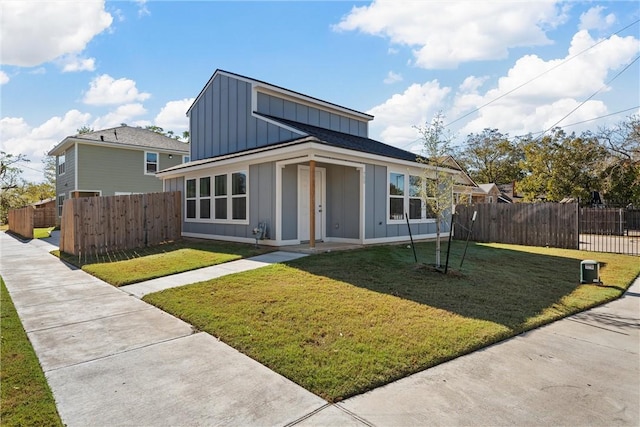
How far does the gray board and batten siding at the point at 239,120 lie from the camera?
12.6m

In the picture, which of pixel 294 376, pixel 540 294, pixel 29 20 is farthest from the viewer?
pixel 29 20

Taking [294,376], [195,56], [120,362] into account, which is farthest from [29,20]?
[294,376]

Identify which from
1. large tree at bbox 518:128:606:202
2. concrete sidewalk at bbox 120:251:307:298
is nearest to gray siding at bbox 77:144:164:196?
concrete sidewalk at bbox 120:251:307:298

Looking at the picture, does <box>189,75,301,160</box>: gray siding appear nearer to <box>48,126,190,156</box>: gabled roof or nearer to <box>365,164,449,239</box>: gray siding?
<box>365,164,449,239</box>: gray siding

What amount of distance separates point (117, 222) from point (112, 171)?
495 inches

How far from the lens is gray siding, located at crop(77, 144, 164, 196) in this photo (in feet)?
70.0

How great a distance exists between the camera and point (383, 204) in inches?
465

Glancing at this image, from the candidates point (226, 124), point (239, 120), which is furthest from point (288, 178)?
point (226, 124)

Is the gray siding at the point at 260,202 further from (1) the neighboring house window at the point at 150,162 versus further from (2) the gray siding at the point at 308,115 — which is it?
(1) the neighboring house window at the point at 150,162

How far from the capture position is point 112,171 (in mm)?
22250

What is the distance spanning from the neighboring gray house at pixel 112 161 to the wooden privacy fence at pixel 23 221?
2.56 m

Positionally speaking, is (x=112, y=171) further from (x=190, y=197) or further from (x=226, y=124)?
(x=226, y=124)

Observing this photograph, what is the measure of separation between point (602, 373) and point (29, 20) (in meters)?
11.4

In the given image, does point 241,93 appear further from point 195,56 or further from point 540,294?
point 540,294
